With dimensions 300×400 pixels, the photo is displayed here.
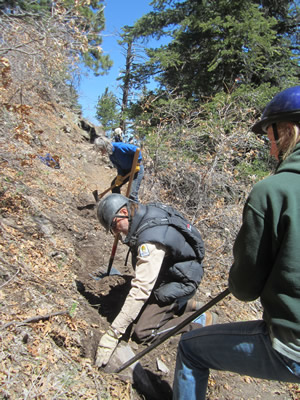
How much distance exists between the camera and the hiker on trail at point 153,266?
95.9 inches

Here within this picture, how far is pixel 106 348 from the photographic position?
Result: 243 cm

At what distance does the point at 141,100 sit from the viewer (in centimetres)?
1005

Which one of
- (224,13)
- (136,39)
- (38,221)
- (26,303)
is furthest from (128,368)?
(136,39)

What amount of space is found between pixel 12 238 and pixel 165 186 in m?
4.66

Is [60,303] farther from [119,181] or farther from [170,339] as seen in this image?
[119,181]

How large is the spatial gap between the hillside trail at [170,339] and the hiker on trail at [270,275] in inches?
46.0

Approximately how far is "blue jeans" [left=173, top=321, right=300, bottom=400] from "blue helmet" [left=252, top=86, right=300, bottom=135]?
105 centimetres

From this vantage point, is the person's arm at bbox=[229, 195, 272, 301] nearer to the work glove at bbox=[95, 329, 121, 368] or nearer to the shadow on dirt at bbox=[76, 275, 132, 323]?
the work glove at bbox=[95, 329, 121, 368]

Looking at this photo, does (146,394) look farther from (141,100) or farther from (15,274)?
(141,100)

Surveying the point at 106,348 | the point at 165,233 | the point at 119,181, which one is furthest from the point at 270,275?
the point at 119,181

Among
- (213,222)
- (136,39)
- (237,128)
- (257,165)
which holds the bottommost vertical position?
(213,222)

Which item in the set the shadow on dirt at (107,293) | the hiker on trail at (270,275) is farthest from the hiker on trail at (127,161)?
the hiker on trail at (270,275)

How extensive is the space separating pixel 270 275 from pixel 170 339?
2.18 m

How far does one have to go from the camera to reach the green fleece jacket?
119 cm
